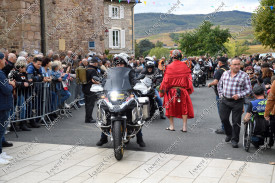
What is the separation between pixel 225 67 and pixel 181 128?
2053mm

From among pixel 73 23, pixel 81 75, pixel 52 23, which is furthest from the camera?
pixel 73 23

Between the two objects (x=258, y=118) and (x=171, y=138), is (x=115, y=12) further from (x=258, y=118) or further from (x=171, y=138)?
(x=258, y=118)

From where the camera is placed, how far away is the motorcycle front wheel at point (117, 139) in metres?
6.20

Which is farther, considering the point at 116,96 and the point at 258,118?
the point at 258,118

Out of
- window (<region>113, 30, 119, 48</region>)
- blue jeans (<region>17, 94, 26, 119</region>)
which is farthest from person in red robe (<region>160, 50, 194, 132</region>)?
window (<region>113, 30, 119, 48</region>)

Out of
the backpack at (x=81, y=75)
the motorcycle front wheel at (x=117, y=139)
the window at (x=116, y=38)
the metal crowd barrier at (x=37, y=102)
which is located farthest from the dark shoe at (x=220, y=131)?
the window at (x=116, y=38)

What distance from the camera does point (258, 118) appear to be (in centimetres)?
704

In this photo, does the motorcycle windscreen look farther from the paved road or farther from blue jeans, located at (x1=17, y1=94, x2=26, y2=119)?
blue jeans, located at (x1=17, y1=94, x2=26, y2=119)

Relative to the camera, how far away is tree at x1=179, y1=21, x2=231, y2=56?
4091 centimetres

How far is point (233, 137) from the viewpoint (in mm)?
7559

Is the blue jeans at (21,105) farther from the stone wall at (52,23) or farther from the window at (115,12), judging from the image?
the window at (115,12)

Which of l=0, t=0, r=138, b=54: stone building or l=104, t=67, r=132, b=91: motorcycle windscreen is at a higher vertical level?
l=0, t=0, r=138, b=54: stone building

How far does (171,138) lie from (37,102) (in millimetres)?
3828

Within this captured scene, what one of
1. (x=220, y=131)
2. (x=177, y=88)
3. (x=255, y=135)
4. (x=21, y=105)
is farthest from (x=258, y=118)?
(x=21, y=105)
